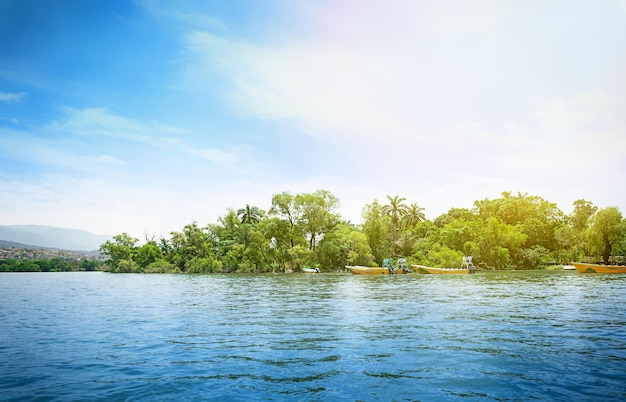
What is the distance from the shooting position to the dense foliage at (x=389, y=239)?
87625mm

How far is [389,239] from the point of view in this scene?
99.8m

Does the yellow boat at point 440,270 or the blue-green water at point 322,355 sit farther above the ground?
the blue-green water at point 322,355

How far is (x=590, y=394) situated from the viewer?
8.50 meters

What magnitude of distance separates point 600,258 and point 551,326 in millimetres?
92689

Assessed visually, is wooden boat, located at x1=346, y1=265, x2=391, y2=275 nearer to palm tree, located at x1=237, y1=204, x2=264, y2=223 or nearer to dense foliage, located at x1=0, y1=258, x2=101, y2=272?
palm tree, located at x1=237, y1=204, x2=264, y2=223

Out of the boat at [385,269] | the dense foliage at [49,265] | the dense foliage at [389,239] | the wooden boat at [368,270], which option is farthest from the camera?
the dense foliage at [49,265]

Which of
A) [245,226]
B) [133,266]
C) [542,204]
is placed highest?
[542,204]

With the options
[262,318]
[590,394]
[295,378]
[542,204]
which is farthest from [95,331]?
[542,204]

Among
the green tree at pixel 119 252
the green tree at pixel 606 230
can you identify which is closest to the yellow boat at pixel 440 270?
the green tree at pixel 606 230

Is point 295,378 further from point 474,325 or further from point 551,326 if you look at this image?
point 551,326

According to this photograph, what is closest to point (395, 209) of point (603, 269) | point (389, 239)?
point (389, 239)

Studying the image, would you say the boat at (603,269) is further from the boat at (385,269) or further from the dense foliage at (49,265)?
the dense foliage at (49,265)

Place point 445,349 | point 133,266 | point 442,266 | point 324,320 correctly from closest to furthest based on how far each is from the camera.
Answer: point 445,349 → point 324,320 → point 442,266 → point 133,266

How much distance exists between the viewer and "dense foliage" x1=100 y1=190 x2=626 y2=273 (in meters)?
87.6
